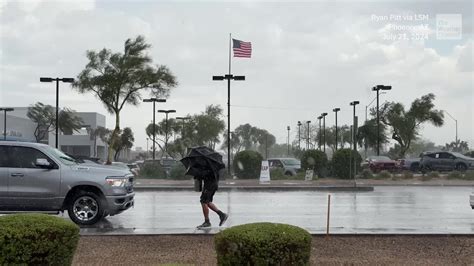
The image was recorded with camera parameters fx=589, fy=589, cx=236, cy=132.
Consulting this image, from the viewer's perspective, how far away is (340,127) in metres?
83.6

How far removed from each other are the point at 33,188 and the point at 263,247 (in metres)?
7.52

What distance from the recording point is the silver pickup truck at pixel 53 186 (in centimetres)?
1184

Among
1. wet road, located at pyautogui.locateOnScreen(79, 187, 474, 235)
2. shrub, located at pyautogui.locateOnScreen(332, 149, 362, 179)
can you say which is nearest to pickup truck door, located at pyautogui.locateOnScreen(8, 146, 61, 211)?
wet road, located at pyautogui.locateOnScreen(79, 187, 474, 235)

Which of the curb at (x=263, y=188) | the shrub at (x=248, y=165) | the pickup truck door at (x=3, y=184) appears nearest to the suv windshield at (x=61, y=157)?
the pickup truck door at (x=3, y=184)

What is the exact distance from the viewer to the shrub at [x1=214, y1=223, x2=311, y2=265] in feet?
18.8

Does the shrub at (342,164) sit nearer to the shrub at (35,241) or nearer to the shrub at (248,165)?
the shrub at (248,165)

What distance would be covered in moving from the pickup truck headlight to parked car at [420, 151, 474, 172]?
3390cm

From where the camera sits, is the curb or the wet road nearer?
the wet road

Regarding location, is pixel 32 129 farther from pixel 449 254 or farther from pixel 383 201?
pixel 449 254

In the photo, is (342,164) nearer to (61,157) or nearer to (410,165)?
(410,165)

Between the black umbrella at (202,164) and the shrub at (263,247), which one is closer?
the shrub at (263,247)

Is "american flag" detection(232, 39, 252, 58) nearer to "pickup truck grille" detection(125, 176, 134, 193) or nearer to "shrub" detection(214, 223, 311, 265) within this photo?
"pickup truck grille" detection(125, 176, 134, 193)

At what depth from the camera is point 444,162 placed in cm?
4266

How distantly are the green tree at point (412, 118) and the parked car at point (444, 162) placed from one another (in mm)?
12366
